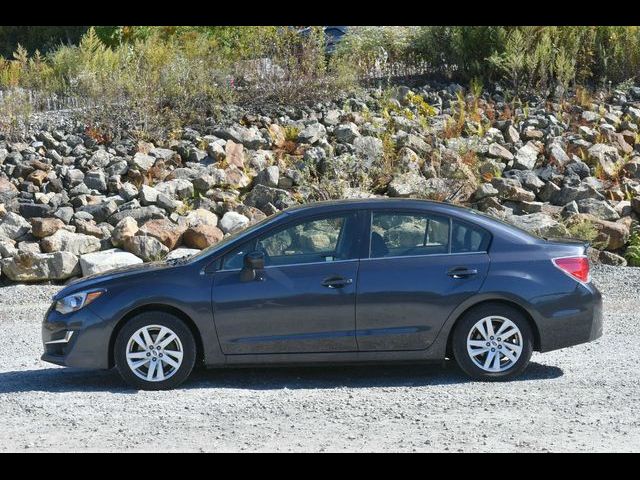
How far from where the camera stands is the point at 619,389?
824cm

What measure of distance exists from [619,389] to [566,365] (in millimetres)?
1017

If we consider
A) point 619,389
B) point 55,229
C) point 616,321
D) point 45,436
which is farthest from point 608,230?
point 45,436

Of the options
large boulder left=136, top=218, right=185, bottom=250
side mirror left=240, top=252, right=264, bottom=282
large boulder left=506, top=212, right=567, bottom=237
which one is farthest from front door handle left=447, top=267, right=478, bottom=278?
large boulder left=136, top=218, right=185, bottom=250

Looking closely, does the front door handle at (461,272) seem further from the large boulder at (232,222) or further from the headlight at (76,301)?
the large boulder at (232,222)

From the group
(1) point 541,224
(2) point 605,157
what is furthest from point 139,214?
(2) point 605,157

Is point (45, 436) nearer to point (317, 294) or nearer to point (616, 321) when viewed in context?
point (317, 294)

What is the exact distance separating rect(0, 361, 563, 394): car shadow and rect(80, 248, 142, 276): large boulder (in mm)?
3635

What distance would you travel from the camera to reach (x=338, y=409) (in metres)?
7.68

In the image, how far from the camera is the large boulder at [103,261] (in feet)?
42.9

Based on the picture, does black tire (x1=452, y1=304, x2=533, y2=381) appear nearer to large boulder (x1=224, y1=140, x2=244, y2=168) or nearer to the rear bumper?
the rear bumper

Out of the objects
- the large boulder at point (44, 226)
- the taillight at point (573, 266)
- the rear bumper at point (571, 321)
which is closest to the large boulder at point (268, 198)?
the large boulder at point (44, 226)

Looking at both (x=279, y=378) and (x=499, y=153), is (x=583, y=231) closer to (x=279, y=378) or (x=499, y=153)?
(x=499, y=153)

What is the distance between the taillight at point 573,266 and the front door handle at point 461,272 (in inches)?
26.9

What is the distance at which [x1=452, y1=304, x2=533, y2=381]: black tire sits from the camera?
855 centimetres
